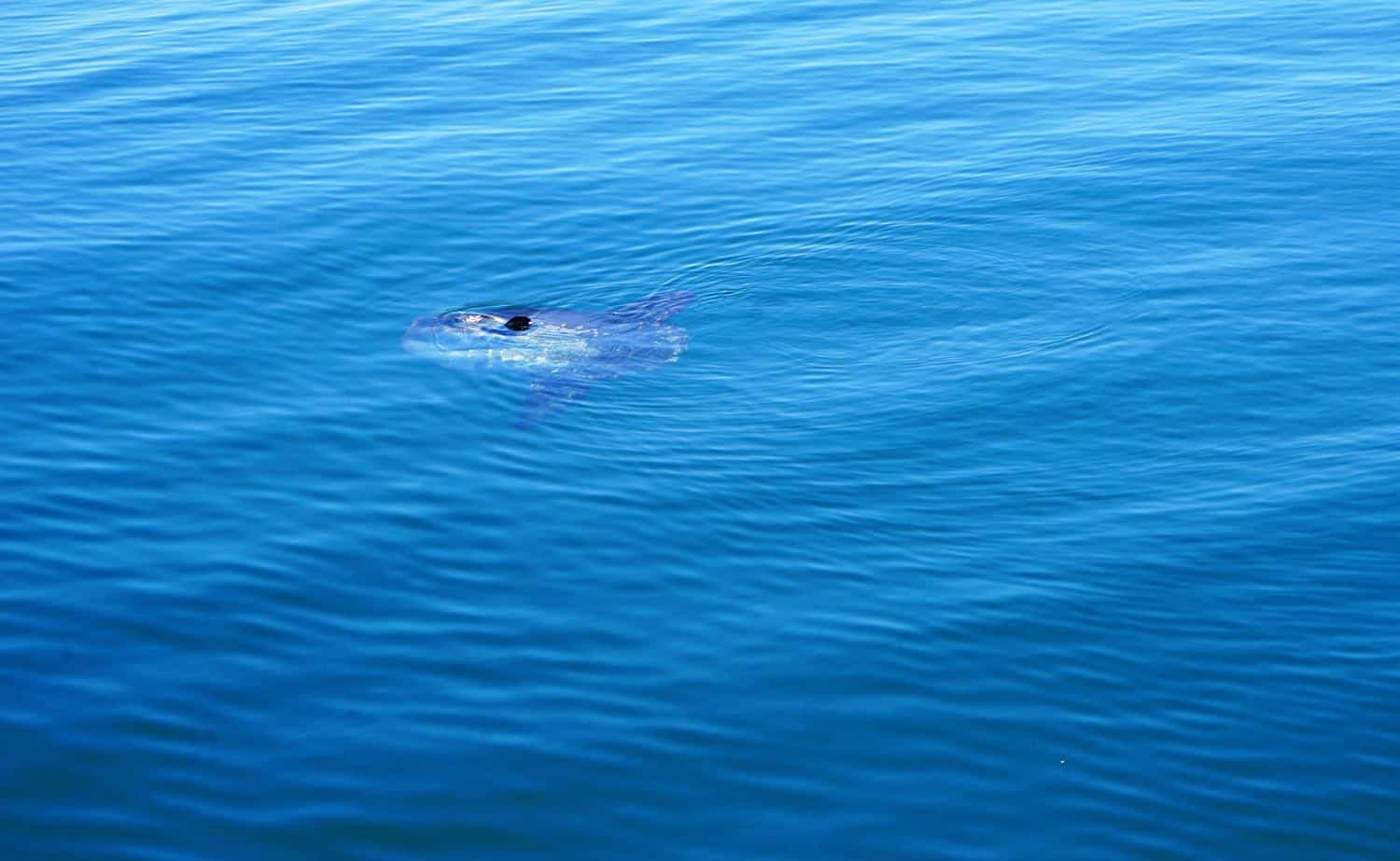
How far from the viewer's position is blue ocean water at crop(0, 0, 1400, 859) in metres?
9.58

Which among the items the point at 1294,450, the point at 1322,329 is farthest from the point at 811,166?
the point at 1294,450

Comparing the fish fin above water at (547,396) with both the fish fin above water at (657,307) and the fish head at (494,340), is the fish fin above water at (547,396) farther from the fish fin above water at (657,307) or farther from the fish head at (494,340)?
the fish fin above water at (657,307)

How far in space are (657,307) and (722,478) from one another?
4392mm

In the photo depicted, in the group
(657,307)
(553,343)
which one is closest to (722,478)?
(553,343)

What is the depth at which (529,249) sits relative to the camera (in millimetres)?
19391

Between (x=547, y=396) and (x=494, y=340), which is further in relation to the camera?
(x=494, y=340)

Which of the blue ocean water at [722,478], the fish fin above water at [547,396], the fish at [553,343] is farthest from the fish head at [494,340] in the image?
the blue ocean water at [722,478]

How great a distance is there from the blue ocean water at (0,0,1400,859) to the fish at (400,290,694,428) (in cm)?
36

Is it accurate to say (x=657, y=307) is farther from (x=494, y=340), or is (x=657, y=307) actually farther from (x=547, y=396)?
(x=547, y=396)

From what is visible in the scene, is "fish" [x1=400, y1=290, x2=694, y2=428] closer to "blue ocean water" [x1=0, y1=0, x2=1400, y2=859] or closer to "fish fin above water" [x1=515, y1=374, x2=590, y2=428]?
"fish fin above water" [x1=515, y1=374, x2=590, y2=428]

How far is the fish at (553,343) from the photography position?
1548cm

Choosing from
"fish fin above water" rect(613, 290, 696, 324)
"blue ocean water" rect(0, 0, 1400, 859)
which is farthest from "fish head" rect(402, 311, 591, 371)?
"fish fin above water" rect(613, 290, 696, 324)

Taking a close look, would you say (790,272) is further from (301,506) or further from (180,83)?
(180,83)

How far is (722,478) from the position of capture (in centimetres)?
1369
